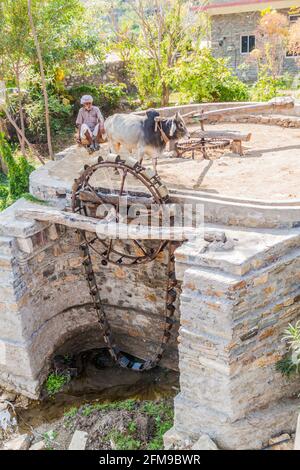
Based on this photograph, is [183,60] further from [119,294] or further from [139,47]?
[119,294]

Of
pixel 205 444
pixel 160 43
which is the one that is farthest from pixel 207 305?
pixel 160 43

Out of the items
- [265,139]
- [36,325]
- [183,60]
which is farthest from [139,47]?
[36,325]

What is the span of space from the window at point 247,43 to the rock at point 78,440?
16.2 meters

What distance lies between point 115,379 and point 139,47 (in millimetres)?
11592

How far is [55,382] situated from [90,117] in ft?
13.1

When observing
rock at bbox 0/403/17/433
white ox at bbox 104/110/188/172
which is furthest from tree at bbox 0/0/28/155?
rock at bbox 0/403/17/433

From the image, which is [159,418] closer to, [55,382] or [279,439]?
[279,439]

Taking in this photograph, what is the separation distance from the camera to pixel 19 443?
6391 millimetres

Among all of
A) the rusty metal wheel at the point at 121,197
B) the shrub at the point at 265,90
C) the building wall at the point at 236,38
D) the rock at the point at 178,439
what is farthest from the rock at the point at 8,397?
the building wall at the point at 236,38

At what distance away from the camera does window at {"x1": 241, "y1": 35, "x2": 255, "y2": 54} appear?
18541 millimetres

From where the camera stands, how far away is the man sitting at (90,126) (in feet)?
24.5

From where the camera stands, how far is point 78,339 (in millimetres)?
8195

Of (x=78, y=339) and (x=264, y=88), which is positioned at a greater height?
(x=264, y=88)

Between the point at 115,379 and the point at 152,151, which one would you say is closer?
the point at 152,151
